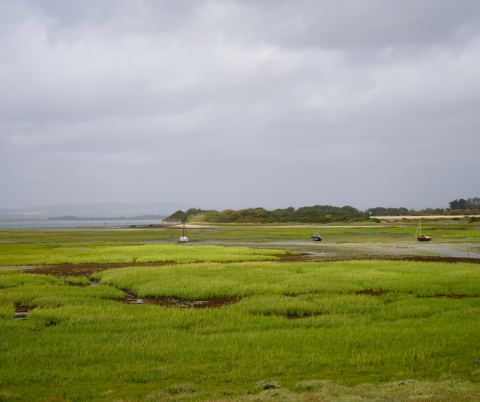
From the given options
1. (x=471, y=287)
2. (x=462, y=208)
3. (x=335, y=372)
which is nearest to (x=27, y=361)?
(x=335, y=372)

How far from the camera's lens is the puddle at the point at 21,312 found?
573 inches

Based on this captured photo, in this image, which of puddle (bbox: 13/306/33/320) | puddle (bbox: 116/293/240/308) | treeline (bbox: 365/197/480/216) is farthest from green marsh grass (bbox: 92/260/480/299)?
treeline (bbox: 365/197/480/216)

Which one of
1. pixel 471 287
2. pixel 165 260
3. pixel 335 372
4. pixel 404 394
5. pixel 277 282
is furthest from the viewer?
pixel 165 260

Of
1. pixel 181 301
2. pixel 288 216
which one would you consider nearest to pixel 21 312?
pixel 181 301

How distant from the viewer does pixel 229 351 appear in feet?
33.1

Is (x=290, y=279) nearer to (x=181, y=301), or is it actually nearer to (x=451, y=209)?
(x=181, y=301)

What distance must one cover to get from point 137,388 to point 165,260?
28713mm

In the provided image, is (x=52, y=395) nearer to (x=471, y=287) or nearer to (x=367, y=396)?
(x=367, y=396)

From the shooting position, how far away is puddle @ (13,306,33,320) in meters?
14.6

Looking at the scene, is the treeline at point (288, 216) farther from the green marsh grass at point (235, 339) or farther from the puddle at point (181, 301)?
the puddle at point (181, 301)

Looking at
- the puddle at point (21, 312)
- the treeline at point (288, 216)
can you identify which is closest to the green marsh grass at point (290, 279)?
the puddle at point (21, 312)

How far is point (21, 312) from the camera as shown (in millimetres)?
15500

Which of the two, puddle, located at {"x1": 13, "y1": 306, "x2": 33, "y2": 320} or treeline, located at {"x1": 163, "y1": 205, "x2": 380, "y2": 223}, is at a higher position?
treeline, located at {"x1": 163, "y1": 205, "x2": 380, "y2": 223}

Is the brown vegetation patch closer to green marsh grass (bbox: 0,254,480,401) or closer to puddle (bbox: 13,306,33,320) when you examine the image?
green marsh grass (bbox: 0,254,480,401)
